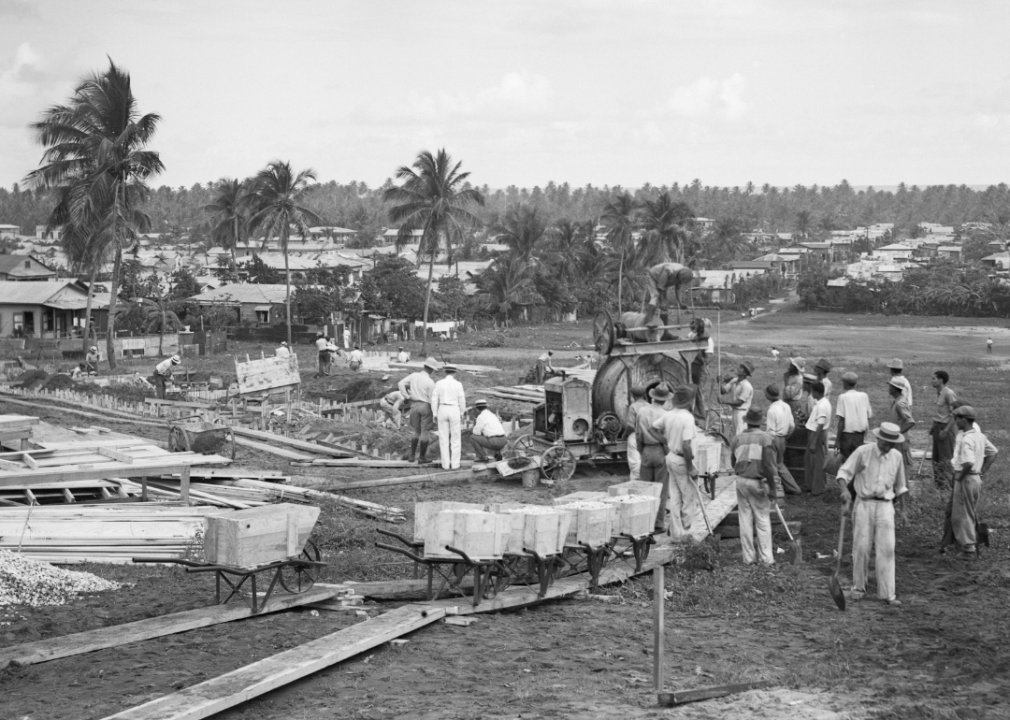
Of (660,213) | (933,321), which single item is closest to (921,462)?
(660,213)

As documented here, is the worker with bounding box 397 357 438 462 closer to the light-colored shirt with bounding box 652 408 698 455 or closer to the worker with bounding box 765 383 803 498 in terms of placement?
the worker with bounding box 765 383 803 498

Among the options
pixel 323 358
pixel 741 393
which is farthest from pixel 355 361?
pixel 741 393

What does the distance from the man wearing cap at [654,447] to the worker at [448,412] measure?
3563mm

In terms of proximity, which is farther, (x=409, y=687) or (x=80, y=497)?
(x=80, y=497)

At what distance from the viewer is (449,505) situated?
10.8 meters

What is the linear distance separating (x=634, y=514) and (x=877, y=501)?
2.21m

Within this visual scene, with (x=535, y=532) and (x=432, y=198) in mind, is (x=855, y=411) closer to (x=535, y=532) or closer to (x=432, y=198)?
(x=535, y=532)

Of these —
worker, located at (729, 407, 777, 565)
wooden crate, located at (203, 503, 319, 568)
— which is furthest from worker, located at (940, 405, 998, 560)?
wooden crate, located at (203, 503, 319, 568)

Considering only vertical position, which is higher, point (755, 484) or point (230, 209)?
point (230, 209)

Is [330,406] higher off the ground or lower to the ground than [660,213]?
lower

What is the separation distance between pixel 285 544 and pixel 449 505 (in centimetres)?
155

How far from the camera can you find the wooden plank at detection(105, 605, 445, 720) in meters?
7.52

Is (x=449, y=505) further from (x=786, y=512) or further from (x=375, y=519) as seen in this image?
(x=786, y=512)

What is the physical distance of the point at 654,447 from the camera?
13.6 meters
